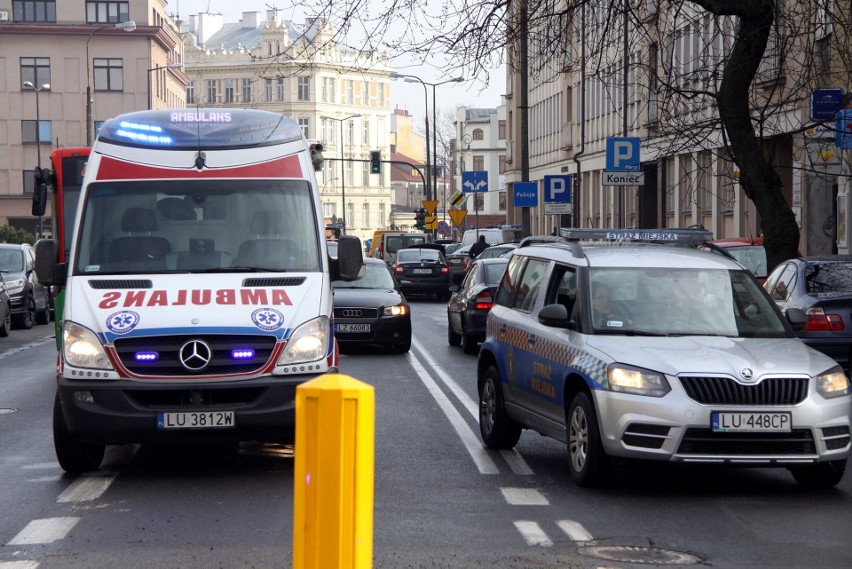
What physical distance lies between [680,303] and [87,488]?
420 centimetres

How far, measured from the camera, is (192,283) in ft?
33.1

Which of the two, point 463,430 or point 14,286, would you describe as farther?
point 14,286

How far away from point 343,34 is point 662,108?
17.4ft

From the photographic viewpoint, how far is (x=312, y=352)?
31.8 feet

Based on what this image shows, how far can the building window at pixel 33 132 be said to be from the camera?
292ft

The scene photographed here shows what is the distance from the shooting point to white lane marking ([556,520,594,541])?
7.69 m

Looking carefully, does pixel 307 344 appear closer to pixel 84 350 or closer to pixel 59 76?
pixel 84 350

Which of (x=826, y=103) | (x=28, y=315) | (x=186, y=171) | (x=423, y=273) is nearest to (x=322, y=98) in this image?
(x=423, y=273)

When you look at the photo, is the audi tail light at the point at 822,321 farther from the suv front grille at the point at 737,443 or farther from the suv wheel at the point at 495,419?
the suv front grille at the point at 737,443

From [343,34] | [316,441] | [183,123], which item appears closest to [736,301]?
[183,123]

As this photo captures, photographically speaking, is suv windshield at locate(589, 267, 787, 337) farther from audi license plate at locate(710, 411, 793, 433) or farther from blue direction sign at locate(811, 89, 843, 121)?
blue direction sign at locate(811, 89, 843, 121)

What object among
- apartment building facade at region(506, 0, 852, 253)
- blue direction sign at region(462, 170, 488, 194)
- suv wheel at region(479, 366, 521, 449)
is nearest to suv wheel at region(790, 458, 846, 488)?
suv wheel at region(479, 366, 521, 449)

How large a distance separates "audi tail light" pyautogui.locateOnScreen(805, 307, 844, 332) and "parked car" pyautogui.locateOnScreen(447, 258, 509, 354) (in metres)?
6.64

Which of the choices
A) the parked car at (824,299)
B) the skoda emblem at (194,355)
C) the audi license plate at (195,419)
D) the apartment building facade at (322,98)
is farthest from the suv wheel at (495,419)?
the apartment building facade at (322,98)
